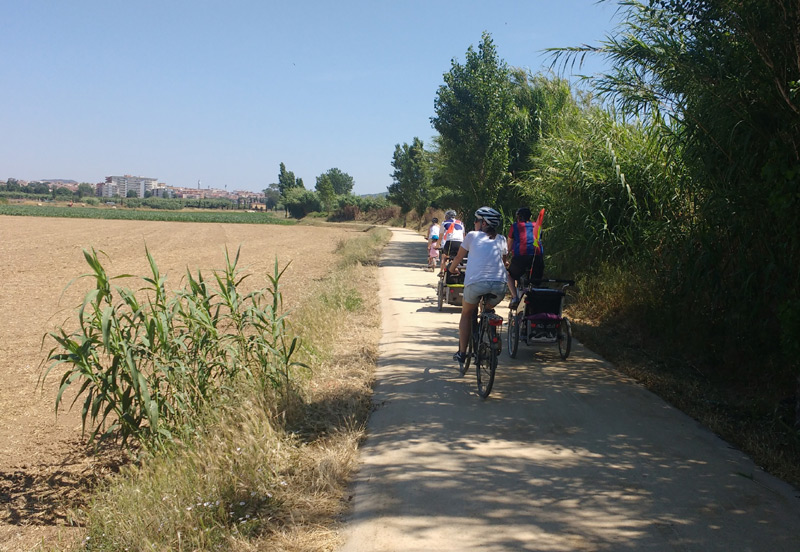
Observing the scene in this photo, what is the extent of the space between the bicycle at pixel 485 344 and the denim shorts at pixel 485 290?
50 mm

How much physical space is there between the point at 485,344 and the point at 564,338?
6.89 feet

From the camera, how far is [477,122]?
76.1ft

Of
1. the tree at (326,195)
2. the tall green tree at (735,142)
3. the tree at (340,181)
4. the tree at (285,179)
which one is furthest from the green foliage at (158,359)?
the tree at (340,181)

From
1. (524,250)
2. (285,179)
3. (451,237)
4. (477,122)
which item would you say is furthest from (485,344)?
(285,179)

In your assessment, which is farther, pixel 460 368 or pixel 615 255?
pixel 615 255

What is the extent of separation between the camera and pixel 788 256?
5.86 m

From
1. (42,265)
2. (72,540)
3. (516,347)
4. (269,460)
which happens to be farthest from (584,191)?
(42,265)

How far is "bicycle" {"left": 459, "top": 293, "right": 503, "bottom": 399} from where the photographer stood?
631 cm

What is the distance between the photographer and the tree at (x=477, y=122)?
22812 millimetres

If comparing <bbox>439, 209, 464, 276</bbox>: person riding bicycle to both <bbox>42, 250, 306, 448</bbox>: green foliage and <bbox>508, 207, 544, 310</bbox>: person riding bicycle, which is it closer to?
<bbox>508, 207, 544, 310</bbox>: person riding bicycle

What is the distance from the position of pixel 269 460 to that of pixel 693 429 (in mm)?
3525

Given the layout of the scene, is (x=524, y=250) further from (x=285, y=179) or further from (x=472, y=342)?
(x=285, y=179)

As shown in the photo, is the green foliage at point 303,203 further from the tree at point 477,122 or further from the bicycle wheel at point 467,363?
the bicycle wheel at point 467,363

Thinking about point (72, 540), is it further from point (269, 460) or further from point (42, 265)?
point (42, 265)
